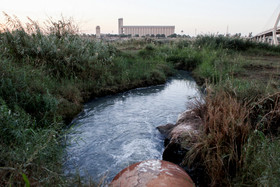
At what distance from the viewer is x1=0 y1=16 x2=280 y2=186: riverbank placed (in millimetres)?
2332

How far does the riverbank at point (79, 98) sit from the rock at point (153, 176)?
36 centimetres

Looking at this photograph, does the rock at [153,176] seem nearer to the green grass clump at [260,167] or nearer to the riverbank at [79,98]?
the riverbank at [79,98]

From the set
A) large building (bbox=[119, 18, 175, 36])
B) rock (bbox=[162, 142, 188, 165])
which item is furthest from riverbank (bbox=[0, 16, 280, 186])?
large building (bbox=[119, 18, 175, 36])

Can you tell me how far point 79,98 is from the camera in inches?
253

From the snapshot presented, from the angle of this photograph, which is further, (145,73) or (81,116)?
(145,73)

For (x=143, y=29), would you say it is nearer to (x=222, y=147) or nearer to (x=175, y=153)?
(x=175, y=153)

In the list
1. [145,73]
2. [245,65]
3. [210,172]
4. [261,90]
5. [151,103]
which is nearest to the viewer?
[210,172]

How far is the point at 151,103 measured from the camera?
7152 millimetres

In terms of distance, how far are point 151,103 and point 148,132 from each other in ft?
7.33

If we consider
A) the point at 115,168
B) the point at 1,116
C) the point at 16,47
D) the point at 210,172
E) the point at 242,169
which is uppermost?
the point at 16,47

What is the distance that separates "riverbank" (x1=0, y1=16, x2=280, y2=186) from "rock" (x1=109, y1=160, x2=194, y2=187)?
1.19 feet

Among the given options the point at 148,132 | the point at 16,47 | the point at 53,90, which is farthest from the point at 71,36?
the point at 148,132

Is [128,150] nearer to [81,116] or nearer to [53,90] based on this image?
[81,116]

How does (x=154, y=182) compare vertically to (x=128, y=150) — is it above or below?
above
